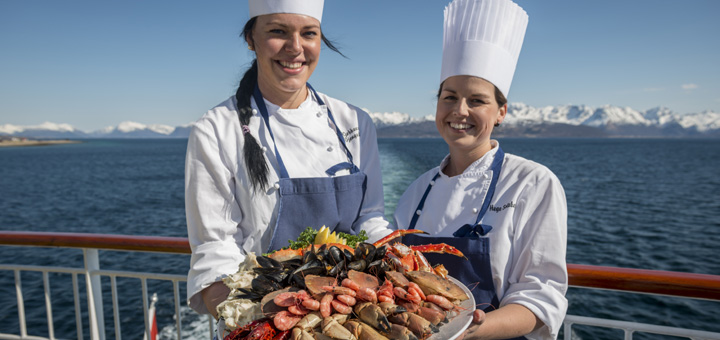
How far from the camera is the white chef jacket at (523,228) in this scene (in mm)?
1800

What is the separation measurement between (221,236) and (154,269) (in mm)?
Result: 13854

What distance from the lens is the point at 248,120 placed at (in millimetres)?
2186

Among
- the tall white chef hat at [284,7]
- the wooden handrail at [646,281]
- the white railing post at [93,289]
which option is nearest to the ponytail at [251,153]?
the tall white chef hat at [284,7]

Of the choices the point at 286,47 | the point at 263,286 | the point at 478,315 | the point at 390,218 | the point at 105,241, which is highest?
the point at 286,47

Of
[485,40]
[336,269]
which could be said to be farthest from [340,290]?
[485,40]

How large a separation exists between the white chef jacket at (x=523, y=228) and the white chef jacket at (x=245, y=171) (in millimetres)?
506

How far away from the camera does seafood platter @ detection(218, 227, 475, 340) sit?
129 centimetres

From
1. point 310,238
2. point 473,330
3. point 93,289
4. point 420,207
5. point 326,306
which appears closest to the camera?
point 326,306

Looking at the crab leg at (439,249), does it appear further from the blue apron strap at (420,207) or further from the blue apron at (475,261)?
the blue apron strap at (420,207)

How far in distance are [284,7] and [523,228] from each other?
155 cm

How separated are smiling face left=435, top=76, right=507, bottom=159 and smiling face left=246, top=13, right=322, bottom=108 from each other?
717 mm

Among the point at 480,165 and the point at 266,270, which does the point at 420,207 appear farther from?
the point at 266,270

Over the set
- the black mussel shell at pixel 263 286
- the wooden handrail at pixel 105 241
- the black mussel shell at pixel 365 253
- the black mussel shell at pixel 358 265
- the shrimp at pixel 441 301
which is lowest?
the wooden handrail at pixel 105 241

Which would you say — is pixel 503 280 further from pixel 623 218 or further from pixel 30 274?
pixel 623 218
